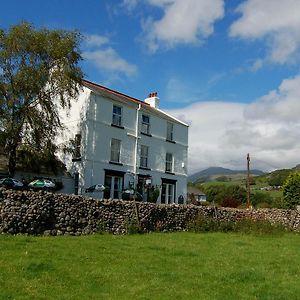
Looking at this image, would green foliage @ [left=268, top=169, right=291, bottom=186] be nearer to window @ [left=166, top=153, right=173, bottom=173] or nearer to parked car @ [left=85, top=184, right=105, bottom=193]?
window @ [left=166, top=153, right=173, bottom=173]

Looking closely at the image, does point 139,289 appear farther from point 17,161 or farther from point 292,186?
point 292,186

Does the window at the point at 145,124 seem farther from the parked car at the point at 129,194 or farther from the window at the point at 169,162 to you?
the parked car at the point at 129,194

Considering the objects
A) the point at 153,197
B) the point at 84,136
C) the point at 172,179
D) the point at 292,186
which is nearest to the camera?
the point at 84,136

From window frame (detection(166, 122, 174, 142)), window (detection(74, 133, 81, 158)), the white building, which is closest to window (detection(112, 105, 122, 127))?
the white building

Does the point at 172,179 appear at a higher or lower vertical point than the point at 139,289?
higher

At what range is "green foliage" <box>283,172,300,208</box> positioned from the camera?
5207cm

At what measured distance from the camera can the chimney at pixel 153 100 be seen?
155 ft

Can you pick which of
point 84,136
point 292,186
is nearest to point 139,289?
point 84,136

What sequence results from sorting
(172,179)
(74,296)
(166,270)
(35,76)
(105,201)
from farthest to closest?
(172,179)
(35,76)
(105,201)
(166,270)
(74,296)

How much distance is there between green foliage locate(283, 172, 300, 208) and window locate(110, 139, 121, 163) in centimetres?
2387

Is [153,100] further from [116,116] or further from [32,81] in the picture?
[32,81]

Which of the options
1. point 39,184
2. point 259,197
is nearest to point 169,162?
point 39,184

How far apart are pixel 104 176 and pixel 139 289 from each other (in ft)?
84.1

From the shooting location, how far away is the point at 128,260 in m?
14.7
